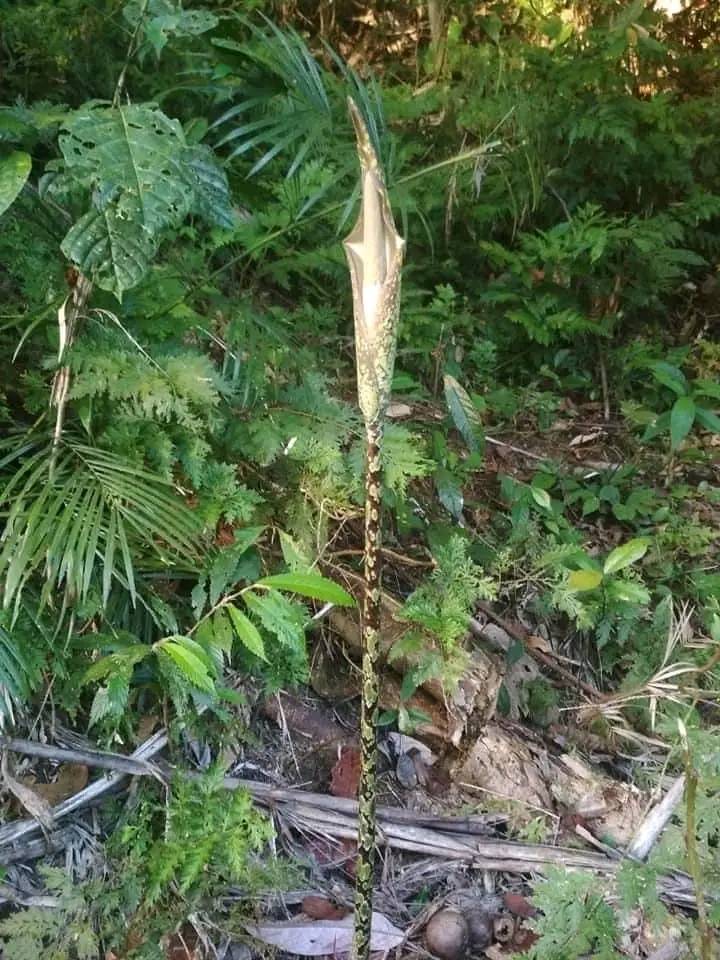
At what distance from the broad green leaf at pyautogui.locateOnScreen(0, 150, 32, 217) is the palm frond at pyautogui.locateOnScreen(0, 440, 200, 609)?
500 mm

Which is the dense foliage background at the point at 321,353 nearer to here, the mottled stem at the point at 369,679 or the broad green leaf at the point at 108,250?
the broad green leaf at the point at 108,250

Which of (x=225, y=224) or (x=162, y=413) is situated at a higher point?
(x=225, y=224)

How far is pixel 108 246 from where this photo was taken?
1.51 m

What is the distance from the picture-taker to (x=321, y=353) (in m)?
2.95

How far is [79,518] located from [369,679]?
2.32 feet

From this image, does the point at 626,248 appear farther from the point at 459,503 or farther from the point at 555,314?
the point at 459,503

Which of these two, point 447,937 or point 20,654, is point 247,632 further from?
point 447,937

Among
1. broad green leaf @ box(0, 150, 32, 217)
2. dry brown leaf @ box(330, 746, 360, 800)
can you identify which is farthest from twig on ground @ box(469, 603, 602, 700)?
broad green leaf @ box(0, 150, 32, 217)

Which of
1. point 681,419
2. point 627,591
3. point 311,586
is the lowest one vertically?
point 627,591

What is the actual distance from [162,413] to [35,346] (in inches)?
18.7

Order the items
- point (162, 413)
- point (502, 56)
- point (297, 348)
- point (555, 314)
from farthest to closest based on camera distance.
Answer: point (502, 56) → point (555, 314) → point (297, 348) → point (162, 413)

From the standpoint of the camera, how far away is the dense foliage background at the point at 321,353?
1.67m

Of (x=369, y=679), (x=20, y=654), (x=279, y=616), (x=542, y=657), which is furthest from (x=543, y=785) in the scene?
(x=20, y=654)

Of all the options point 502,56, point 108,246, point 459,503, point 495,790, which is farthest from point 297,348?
point 502,56
